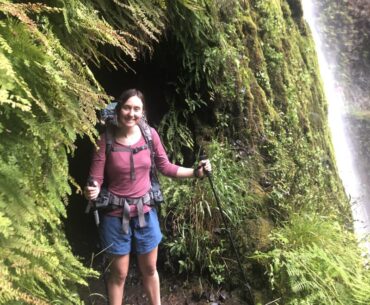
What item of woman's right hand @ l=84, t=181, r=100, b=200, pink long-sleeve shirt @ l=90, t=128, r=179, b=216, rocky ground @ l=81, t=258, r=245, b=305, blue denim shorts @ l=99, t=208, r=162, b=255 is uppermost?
pink long-sleeve shirt @ l=90, t=128, r=179, b=216

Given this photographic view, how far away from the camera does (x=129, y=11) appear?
12.1ft

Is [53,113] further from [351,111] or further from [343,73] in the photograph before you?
[343,73]

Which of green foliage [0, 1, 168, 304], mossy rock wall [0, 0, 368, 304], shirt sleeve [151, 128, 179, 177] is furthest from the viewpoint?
shirt sleeve [151, 128, 179, 177]

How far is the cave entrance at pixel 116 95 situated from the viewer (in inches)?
215

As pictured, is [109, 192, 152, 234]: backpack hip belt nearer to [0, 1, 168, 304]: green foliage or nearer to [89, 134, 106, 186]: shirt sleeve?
[89, 134, 106, 186]: shirt sleeve

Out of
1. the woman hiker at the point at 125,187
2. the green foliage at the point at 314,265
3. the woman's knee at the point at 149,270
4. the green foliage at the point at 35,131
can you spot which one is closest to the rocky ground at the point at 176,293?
the green foliage at the point at 314,265

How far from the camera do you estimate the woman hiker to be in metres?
3.49

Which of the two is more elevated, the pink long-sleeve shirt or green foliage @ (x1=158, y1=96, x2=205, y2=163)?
green foliage @ (x1=158, y1=96, x2=205, y2=163)

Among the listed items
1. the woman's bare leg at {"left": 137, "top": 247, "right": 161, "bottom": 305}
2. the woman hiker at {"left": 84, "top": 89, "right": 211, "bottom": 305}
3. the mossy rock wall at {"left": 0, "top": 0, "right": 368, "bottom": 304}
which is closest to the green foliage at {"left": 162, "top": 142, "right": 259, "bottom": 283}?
the mossy rock wall at {"left": 0, "top": 0, "right": 368, "bottom": 304}

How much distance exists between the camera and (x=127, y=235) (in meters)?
3.62

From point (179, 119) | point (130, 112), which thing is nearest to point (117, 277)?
point (130, 112)

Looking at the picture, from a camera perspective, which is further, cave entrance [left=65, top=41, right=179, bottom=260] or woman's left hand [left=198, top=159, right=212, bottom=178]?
cave entrance [left=65, top=41, right=179, bottom=260]

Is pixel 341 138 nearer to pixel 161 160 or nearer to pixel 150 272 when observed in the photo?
pixel 161 160

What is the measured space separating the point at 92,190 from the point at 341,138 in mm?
12564
